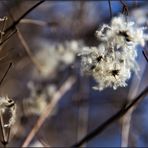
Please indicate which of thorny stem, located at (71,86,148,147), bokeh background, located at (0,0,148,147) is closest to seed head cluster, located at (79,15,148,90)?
thorny stem, located at (71,86,148,147)

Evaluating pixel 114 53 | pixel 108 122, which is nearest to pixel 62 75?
pixel 114 53

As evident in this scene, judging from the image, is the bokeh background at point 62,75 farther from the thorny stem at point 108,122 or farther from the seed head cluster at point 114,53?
the thorny stem at point 108,122

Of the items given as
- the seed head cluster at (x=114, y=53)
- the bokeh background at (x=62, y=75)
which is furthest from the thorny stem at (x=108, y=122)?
the bokeh background at (x=62, y=75)

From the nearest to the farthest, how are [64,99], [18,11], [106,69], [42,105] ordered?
[106,69]
[42,105]
[18,11]
[64,99]

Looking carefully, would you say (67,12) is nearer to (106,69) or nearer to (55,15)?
(55,15)

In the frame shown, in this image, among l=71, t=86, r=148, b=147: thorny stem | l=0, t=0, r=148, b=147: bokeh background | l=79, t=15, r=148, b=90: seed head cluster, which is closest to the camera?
l=71, t=86, r=148, b=147: thorny stem

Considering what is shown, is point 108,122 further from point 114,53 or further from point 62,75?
point 62,75

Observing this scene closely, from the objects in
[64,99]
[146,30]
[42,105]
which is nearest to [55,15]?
[64,99]

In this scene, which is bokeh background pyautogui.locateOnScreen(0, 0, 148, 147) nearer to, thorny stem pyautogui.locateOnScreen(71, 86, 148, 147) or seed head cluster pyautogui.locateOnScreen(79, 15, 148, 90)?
seed head cluster pyautogui.locateOnScreen(79, 15, 148, 90)
